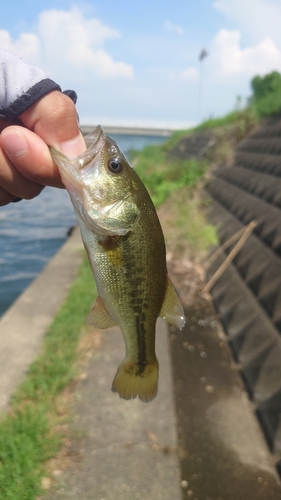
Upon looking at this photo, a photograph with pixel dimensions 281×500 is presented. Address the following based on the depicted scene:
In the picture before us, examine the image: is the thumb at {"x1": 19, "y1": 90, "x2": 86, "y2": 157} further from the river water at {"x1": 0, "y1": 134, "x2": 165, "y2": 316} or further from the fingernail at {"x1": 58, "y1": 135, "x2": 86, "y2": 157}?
the river water at {"x1": 0, "y1": 134, "x2": 165, "y2": 316}

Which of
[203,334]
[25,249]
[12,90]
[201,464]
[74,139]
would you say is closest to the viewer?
[12,90]

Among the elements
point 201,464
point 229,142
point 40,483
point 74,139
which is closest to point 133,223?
point 74,139

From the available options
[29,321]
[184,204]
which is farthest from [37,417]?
[184,204]

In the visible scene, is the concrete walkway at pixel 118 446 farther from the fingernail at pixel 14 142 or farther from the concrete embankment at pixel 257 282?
the fingernail at pixel 14 142

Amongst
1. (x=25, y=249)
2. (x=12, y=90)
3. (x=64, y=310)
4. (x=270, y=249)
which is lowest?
(x=25, y=249)

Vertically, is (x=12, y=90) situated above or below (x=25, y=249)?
above

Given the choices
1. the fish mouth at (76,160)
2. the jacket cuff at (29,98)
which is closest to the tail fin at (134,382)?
the fish mouth at (76,160)

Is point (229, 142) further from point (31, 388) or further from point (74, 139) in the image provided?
point (74, 139)
